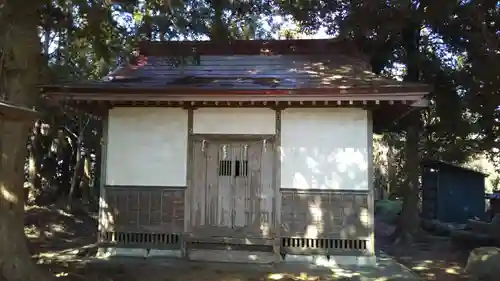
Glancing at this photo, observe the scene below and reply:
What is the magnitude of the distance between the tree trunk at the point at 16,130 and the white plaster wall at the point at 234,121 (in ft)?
10.6

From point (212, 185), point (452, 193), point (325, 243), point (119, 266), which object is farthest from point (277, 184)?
point (452, 193)

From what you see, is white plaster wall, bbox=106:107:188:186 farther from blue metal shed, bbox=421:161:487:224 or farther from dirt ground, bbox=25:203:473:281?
blue metal shed, bbox=421:161:487:224

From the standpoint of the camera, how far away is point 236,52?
1133 cm

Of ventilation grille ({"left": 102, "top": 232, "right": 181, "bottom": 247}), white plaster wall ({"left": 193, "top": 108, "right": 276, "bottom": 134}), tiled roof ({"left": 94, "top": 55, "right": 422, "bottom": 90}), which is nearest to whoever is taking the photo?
tiled roof ({"left": 94, "top": 55, "right": 422, "bottom": 90})

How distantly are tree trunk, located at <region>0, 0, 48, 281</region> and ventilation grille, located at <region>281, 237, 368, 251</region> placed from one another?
421 cm

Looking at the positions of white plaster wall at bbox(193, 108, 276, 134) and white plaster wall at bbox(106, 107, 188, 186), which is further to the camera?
white plaster wall at bbox(106, 107, 188, 186)

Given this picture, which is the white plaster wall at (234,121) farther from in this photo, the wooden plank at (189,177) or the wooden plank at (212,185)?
the wooden plank at (212,185)

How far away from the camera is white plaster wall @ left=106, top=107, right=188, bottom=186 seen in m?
9.33

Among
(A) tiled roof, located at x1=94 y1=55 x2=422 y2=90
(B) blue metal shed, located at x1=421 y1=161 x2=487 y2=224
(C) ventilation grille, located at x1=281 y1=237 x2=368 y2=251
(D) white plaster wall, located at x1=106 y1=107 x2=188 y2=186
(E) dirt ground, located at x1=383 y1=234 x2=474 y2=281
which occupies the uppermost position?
(A) tiled roof, located at x1=94 y1=55 x2=422 y2=90

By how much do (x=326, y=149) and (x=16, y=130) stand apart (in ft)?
16.8

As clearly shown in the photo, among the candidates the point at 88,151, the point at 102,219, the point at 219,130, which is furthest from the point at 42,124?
the point at 219,130

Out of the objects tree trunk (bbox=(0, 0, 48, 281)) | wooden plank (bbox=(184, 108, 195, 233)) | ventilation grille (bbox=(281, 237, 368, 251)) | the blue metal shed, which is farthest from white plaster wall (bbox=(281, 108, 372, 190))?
the blue metal shed

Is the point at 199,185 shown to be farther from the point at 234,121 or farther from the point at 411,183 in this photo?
the point at 411,183

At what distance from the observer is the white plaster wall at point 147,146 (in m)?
9.33
